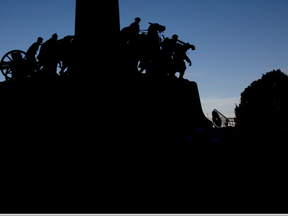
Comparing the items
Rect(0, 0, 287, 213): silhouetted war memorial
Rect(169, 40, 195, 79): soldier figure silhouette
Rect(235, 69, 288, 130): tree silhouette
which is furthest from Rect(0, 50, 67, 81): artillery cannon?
Rect(235, 69, 288, 130): tree silhouette

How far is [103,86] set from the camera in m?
6.02

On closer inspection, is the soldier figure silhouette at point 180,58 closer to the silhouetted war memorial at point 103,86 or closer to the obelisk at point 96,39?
the silhouetted war memorial at point 103,86

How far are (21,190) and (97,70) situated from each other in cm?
436

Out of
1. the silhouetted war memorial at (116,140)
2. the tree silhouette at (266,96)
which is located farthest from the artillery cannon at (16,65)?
the tree silhouette at (266,96)

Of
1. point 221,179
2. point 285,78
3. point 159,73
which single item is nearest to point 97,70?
point 159,73

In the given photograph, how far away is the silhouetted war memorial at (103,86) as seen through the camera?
5.49 m

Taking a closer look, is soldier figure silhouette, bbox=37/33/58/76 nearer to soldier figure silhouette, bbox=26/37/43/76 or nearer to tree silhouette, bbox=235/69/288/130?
soldier figure silhouette, bbox=26/37/43/76

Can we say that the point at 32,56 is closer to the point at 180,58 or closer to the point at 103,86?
the point at 103,86

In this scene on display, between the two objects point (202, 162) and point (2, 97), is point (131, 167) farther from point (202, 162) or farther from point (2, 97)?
point (2, 97)

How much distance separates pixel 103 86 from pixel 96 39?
1599 millimetres

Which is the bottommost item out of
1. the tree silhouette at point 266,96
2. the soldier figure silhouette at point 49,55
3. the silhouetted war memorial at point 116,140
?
the silhouetted war memorial at point 116,140

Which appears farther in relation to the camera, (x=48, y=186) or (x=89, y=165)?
(x=89, y=165)

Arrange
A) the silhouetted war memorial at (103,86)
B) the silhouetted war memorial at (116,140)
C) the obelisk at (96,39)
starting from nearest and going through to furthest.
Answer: the silhouetted war memorial at (116,140) → the silhouetted war memorial at (103,86) → the obelisk at (96,39)

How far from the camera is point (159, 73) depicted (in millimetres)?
7863
